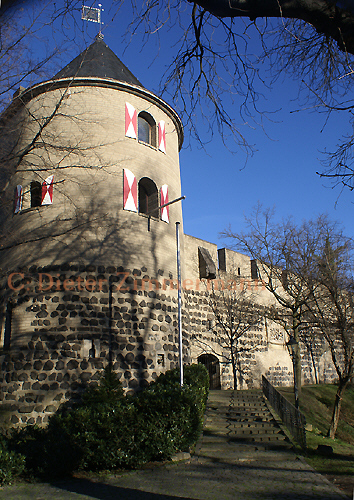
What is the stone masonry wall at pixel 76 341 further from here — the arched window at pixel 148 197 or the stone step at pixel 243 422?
the arched window at pixel 148 197

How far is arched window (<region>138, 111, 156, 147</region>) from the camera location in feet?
47.1

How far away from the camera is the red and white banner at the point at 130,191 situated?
12797 millimetres

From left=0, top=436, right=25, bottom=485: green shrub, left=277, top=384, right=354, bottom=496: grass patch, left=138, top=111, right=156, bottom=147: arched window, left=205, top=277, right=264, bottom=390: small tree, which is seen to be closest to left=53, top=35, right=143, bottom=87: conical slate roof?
left=138, top=111, right=156, bottom=147: arched window

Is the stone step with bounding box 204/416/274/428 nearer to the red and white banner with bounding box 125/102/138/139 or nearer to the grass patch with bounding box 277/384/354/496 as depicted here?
the grass patch with bounding box 277/384/354/496

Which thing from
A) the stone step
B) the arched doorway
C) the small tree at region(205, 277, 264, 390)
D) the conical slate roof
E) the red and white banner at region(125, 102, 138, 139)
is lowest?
the stone step

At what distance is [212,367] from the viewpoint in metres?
18.8

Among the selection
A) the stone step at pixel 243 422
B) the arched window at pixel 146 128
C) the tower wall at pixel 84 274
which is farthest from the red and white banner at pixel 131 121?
the stone step at pixel 243 422

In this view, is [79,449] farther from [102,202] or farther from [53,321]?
[102,202]

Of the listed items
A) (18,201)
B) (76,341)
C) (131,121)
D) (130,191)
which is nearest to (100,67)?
(131,121)

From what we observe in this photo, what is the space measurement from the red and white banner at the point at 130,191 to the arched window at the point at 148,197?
0.69m

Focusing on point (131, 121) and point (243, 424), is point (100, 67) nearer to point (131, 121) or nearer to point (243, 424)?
point (131, 121)

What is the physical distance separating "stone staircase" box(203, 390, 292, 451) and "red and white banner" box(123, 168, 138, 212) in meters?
6.64

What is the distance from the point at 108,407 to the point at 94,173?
7.04 m

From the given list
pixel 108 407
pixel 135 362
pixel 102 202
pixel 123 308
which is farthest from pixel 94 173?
pixel 108 407
